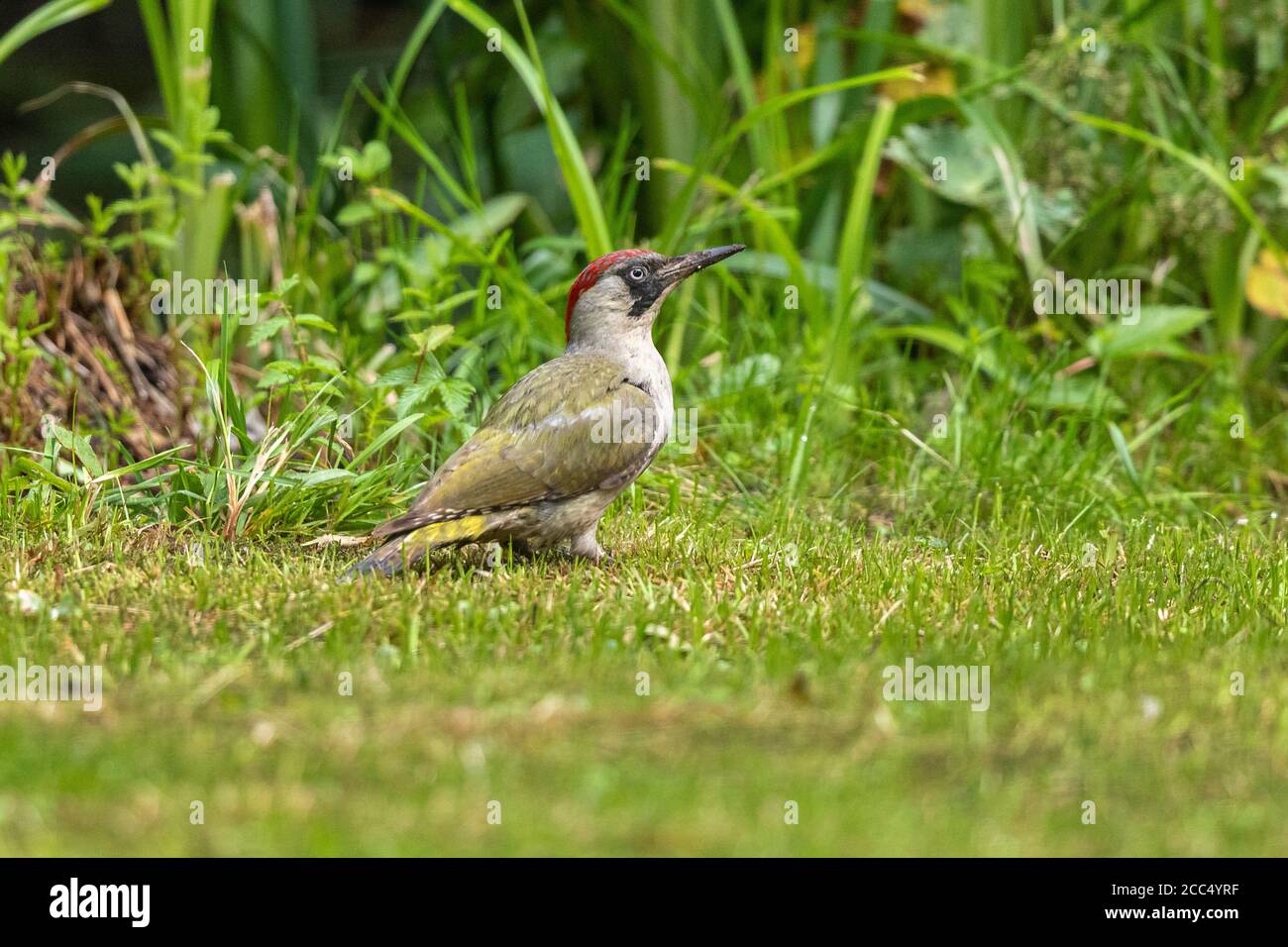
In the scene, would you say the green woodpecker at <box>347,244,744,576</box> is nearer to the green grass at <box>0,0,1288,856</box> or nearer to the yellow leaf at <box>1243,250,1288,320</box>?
the green grass at <box>0,0,1288,856</box>

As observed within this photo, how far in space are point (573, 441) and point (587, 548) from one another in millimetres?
356

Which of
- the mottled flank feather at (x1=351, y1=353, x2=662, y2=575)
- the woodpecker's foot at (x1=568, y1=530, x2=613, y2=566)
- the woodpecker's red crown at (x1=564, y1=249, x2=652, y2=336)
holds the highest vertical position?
the woodpecker's red crown at (x1=564, y1=249, x2=652, y2=336)

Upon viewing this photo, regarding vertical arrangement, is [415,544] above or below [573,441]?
below

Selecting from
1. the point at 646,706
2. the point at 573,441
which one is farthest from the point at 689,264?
the point at 646,706

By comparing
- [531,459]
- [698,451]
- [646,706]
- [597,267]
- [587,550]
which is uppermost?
[597,267]

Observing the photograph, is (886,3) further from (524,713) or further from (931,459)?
(524,713)

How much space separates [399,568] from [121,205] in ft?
9.27

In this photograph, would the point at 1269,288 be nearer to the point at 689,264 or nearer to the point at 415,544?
the point at 689,264

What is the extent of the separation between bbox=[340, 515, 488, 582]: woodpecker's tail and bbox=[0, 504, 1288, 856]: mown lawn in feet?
0.35

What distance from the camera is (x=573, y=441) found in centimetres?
521

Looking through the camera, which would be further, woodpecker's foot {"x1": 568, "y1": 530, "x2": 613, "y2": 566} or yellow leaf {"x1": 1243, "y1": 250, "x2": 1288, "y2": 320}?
yellow leaf {"x1": 1243, "y1": 250, "x2": 1288, "y2": 320}

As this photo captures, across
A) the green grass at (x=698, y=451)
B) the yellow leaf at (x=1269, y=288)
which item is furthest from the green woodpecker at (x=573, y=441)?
the yellow leaf at (x=1269, y=288)

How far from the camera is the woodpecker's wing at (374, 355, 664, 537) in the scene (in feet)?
16.5

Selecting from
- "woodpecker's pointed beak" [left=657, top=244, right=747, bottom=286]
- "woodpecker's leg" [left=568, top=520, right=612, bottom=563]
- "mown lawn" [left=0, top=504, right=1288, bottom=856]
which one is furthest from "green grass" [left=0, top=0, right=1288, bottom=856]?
"woodpecker's pointed beak" [left=657, top=244, right=747, bottom=286]
